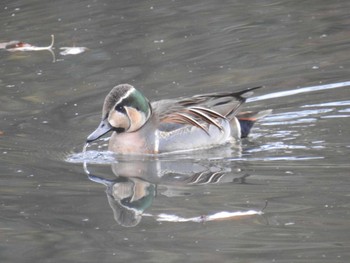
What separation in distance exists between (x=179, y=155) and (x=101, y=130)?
0.80m

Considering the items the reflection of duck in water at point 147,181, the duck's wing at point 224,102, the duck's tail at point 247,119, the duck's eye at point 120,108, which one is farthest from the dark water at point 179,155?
the duck's eye at point 120,108

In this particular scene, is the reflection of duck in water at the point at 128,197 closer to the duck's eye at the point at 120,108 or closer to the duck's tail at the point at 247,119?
the duck's eye at the point at 120,108

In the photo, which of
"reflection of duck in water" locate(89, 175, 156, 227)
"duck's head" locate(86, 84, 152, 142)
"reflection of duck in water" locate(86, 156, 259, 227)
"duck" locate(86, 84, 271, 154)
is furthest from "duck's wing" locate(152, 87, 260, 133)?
"reflection of duck in water" locate(89, 175, 156, 227)

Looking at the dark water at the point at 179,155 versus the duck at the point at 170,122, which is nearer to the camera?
the dark water at the point at 179,155

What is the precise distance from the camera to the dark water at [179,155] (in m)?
7.10

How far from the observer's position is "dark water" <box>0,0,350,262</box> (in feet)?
23.3

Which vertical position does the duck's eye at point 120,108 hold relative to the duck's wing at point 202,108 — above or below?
above

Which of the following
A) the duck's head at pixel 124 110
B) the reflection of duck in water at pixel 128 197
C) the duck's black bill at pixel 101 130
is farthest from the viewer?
the duck's head at pixel 124 110

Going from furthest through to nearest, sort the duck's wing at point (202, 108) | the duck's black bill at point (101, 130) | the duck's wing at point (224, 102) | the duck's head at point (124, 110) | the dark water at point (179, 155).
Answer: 1. the duck's wing at point (224, 102)
2. the duck's wing at point (202, 108)
3. the duck's head at point (124, 110)
4. the duck's black bill at point (101, 130)
5. the dark water at point (179, 155)

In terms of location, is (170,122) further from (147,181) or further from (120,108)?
(147,181)

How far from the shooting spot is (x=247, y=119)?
10703mm

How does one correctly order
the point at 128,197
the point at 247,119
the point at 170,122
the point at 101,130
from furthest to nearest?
1. the point at 247,119
2. the point at 170,122
3. the point at 101,130
4. the point at 128,197

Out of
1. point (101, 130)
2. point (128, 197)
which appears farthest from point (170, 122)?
point (128, 197)

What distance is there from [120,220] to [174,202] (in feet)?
1.68
